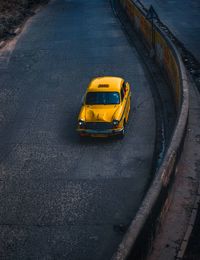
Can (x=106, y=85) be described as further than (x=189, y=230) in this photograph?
Yes

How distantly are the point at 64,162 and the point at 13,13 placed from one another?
29.4 meters

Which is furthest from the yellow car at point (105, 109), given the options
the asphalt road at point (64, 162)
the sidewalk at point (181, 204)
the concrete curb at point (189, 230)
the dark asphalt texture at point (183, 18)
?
the dark asphalt texture at point (183, 18)

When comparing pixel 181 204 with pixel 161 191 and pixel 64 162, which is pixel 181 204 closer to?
pixel 161 191

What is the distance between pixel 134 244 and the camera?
925cm

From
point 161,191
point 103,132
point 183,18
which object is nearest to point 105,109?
point 103,132

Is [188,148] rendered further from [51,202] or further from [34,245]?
[34,245]

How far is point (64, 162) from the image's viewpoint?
1580 centimetres

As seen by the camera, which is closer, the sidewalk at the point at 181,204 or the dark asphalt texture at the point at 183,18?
the sidewalk at the point at 181,204

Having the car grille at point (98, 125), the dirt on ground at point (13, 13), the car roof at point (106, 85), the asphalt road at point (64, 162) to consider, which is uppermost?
the car roof at point (106, 85)

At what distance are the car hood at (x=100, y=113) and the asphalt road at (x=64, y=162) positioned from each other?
79 centimetres

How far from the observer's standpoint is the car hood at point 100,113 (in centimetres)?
1705

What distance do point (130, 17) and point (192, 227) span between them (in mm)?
27253

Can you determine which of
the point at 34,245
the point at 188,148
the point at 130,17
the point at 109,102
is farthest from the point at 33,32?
the point at 34,245

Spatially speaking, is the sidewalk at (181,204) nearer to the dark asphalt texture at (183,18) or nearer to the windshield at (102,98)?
the windshield at (102,98)
